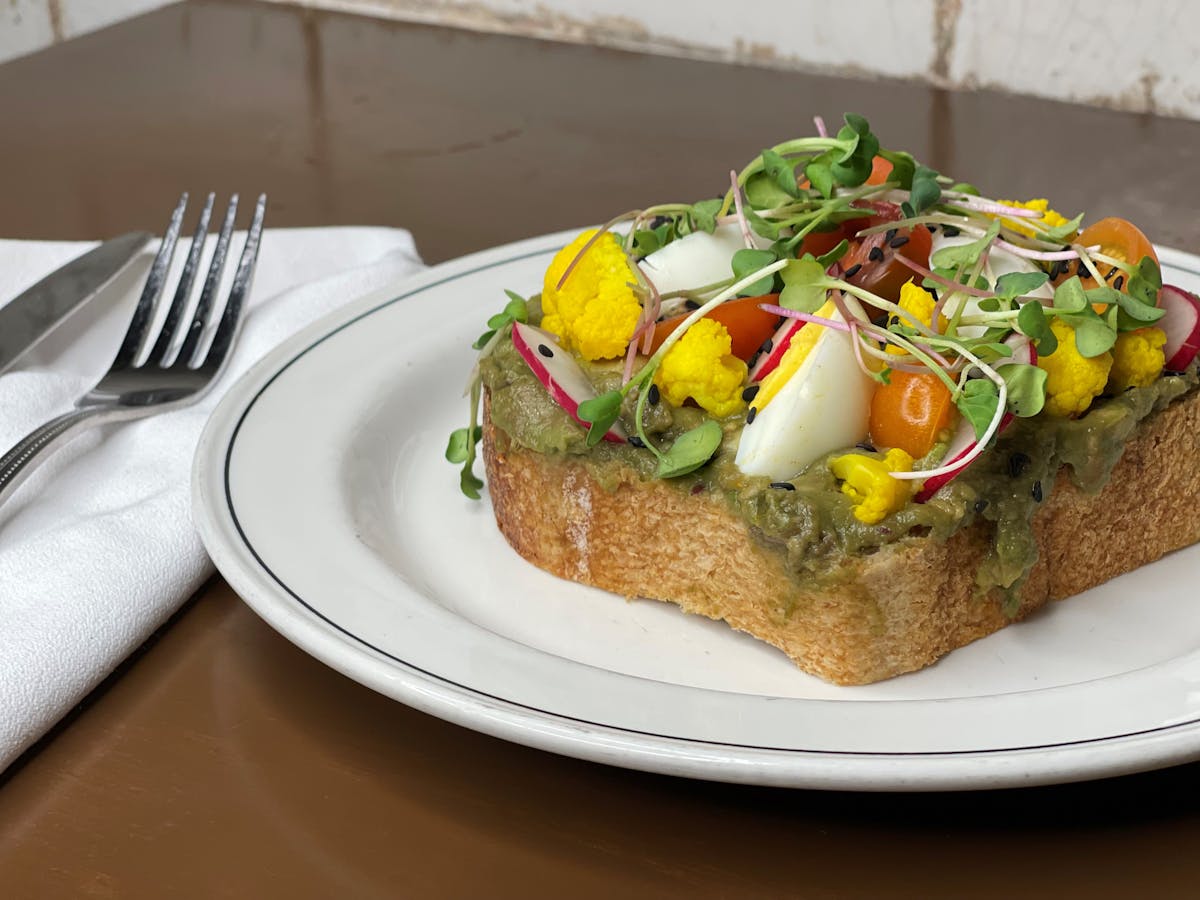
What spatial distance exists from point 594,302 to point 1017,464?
0.57 metres

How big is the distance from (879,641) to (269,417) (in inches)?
37.0

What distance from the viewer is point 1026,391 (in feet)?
5.34

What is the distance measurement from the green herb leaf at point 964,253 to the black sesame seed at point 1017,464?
0.27 m

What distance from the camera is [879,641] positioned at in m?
1.66

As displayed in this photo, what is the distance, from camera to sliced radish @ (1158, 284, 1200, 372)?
1.82 m

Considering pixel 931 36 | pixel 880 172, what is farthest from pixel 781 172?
pixel 931 36

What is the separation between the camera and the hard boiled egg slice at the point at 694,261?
1.87m

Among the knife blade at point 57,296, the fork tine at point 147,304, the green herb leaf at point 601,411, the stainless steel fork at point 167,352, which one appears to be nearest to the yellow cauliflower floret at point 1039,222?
the green herb leaf at point 601,411

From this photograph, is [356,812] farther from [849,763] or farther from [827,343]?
Result: [827,343]

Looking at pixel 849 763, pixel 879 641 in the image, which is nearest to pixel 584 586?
pixel 879 641

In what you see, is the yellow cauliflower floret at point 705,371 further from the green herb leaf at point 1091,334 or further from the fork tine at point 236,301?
the fork tine at point 236,301

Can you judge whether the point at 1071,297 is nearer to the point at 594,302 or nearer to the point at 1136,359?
the point at 1136,359

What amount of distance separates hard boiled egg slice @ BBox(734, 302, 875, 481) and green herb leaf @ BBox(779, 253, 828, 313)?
5cm

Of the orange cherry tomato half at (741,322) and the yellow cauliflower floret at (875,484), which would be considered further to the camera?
the orange cherry tomato half at (741,322)
